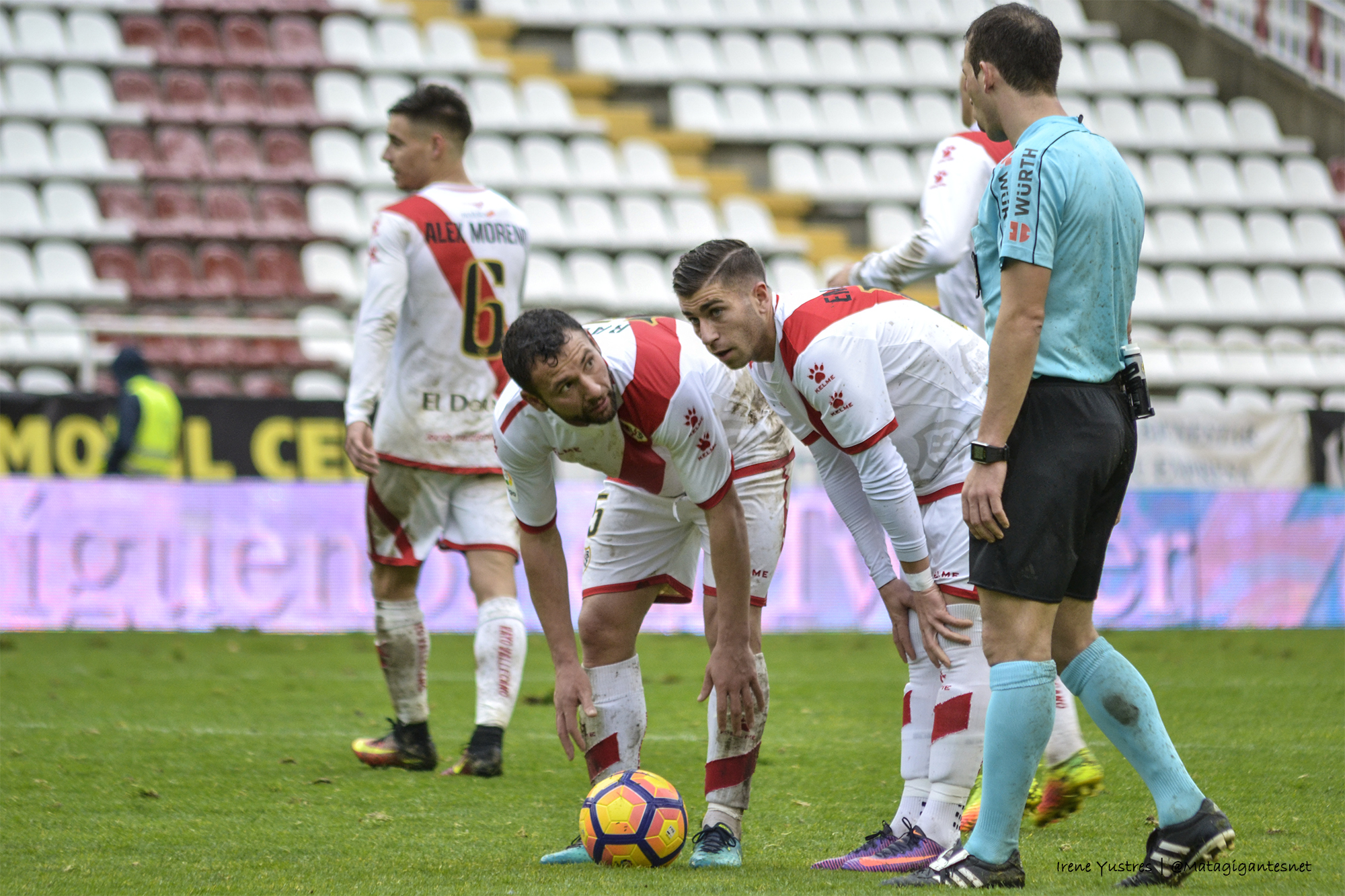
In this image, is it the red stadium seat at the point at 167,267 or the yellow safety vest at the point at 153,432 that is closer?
the yellow safety vest at the point at 153,432

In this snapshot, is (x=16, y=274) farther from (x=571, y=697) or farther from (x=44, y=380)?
(x=571, y=697)

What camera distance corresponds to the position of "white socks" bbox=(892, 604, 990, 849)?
3.87m

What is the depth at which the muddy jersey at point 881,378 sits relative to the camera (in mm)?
3748

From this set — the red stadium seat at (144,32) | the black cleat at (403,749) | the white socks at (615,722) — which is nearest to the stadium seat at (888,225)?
the red stadium seat at (144,32)

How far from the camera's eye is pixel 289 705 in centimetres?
720

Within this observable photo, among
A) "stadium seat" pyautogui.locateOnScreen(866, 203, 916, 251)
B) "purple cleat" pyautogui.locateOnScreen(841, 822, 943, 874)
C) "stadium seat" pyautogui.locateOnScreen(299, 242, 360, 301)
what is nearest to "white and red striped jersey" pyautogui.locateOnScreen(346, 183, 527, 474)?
"purple cleat" pyautogui.locateOnScreen(841, 822, 943, 874)

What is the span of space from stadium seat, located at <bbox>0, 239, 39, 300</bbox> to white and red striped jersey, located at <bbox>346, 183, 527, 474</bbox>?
9723 millimetres

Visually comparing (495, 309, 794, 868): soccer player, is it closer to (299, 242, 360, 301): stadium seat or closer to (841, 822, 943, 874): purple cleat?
(841, 822, 943, 874): purple cleat

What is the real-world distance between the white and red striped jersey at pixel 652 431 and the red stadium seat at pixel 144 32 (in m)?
14.9

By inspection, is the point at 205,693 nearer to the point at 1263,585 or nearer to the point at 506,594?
the point at 506,594

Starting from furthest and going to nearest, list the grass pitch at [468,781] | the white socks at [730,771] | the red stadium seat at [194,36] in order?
the red stadium seat at [194,36] → the white socks at [730,771] → the grass pitch at [468,781]

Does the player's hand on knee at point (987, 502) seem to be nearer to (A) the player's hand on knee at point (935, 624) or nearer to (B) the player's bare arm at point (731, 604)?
(A) the player's hand on knee at point (935, 624)

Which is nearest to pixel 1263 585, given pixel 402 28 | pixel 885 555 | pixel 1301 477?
pixel 1301 477

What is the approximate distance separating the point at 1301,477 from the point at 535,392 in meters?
9.96
